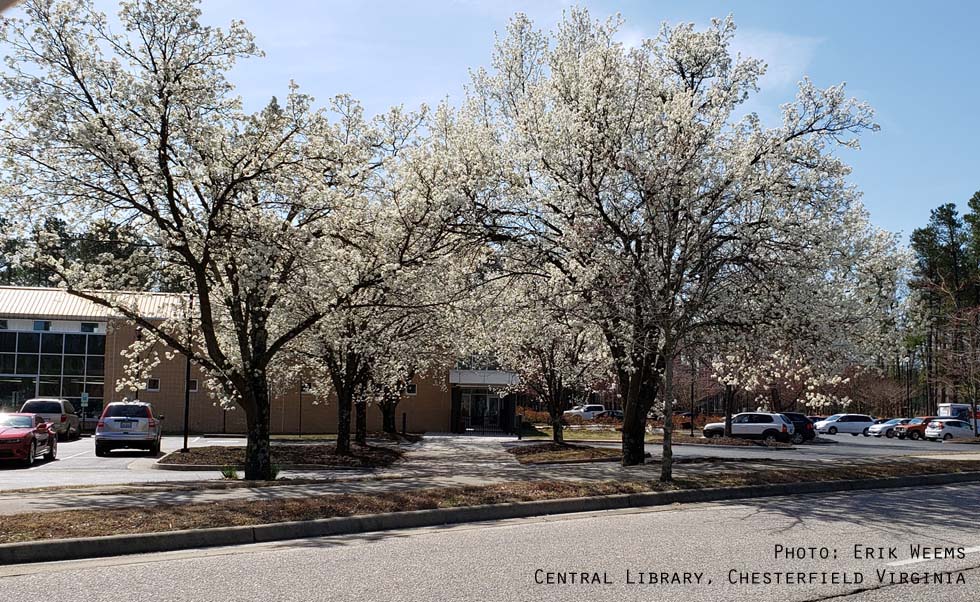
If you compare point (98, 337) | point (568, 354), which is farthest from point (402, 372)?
point (98, 337)

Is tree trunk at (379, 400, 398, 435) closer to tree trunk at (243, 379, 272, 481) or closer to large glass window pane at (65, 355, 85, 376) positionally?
large glass window pane at (65, 355, 85, 376)

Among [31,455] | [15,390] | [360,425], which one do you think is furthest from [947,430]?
[15,390]

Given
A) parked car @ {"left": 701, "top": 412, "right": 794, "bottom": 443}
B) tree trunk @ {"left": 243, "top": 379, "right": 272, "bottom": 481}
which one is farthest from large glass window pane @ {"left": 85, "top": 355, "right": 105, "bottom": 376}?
parked car @ {"left": 701, "top": 412, "right": 794, "bottom": 443}

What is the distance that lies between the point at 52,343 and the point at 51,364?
1.05 metres

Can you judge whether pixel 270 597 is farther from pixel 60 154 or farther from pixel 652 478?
pixel 60 154

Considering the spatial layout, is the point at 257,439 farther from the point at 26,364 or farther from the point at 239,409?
the point at 26,364

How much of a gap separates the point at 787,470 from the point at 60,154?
15524mm

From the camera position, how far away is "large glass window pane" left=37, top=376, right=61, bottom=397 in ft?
136

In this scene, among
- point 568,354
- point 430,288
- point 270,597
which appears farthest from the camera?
point 568,354

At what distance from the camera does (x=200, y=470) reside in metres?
20.7

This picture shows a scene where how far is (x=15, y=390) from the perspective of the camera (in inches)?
1623

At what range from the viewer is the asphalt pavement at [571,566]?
6746 mm

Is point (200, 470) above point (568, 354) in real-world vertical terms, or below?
below

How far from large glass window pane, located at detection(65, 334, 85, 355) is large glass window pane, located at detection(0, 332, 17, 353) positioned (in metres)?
2.36
